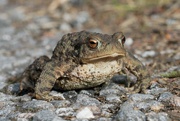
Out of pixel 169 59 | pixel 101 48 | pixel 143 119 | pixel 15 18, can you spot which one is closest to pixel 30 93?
pixel 101 48

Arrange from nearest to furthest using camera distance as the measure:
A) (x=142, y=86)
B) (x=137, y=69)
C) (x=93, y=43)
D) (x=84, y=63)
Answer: (x=93, y=43), (x=84, y=63), (x=142, y=86), (x=137, y=69)

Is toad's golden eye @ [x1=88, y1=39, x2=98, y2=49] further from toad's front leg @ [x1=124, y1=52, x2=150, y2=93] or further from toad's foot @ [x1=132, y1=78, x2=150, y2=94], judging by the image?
toad's foot @ [x1=132, y1=78, x2=150, y2=94]

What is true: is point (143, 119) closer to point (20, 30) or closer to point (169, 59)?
point (169, 59)

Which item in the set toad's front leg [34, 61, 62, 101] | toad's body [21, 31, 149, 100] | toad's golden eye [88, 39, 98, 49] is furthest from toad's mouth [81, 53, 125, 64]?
toad's front leg [34, 61, 62, 101]

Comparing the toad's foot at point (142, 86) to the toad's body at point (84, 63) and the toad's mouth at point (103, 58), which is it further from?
the toad's mouth at point (103, 58)

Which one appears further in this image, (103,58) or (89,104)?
(103,58)

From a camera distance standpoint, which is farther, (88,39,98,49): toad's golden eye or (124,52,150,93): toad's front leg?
(124,52,150,93): toad's front leg

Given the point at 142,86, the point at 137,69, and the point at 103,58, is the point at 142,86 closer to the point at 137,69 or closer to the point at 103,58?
the point at 137,69

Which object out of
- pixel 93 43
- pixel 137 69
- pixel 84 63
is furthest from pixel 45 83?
pixel 137 69
